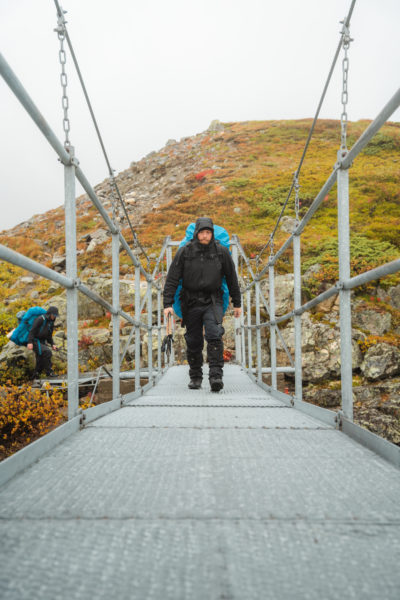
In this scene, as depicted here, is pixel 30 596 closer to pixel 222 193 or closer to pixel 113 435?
pixel 113 435

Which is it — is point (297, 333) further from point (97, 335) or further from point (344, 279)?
point (97, 335)

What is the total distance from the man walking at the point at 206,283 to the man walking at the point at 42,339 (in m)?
4.41

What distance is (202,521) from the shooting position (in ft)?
3.83

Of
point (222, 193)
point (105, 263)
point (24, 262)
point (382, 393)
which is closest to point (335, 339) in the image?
point (382, 393)

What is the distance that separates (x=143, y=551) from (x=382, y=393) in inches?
333

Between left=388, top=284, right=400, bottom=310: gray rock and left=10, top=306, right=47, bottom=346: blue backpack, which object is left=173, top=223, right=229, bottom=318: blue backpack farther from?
left=388, top=284, right=400, bottom=310: gray rock

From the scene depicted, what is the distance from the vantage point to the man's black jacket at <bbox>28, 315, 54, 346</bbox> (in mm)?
8242

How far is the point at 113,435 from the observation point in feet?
6.73

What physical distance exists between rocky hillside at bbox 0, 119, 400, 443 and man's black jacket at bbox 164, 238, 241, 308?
0.99 metres

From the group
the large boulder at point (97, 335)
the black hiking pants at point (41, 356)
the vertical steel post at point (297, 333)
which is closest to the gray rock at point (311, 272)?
the large boulder at point (97, 335)

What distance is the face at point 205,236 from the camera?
435 centimetres

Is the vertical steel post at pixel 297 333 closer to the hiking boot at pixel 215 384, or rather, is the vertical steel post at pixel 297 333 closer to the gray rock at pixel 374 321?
the hiking boot at pixel 215 384

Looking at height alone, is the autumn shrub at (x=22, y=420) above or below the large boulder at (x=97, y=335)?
below

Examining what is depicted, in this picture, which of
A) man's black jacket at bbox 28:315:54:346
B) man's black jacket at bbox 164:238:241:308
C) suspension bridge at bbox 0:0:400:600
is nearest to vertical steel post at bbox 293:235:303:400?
suspension bridge at bbox 0:0:400:600
